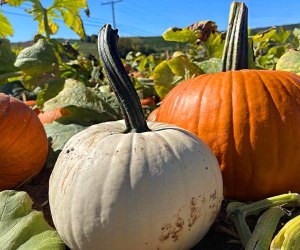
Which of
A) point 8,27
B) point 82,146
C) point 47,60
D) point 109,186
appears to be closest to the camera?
point 109,186

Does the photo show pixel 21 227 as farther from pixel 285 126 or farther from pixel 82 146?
pixel 285 126

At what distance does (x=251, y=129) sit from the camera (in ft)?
5.50

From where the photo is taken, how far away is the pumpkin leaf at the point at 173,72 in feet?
8.48

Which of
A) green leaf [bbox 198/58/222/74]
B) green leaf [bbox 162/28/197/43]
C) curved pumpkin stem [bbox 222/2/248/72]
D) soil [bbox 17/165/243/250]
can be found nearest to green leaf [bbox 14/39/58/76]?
green leaf [bbox 162/28/197/43]

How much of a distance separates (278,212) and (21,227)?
0.76 metres

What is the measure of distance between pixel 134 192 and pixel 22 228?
14.6 inches

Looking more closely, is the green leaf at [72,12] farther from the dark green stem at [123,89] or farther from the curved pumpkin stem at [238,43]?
the dark green stem at [123,89]

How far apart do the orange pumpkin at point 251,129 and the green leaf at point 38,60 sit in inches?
55.4

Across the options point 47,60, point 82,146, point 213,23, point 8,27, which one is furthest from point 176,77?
point 8,27

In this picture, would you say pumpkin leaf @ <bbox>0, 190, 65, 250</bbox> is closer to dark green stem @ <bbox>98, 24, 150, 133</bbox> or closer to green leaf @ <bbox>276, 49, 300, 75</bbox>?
dark green stem @ <bbox>98, 24, 150, 133</bbox>

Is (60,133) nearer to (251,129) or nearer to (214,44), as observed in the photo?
(251,129)

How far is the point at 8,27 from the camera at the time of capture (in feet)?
12.1

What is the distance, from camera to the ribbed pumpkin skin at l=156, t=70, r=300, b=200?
1671 mm

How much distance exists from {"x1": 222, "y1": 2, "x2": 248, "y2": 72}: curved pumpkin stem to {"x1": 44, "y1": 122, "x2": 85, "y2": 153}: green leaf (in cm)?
85
